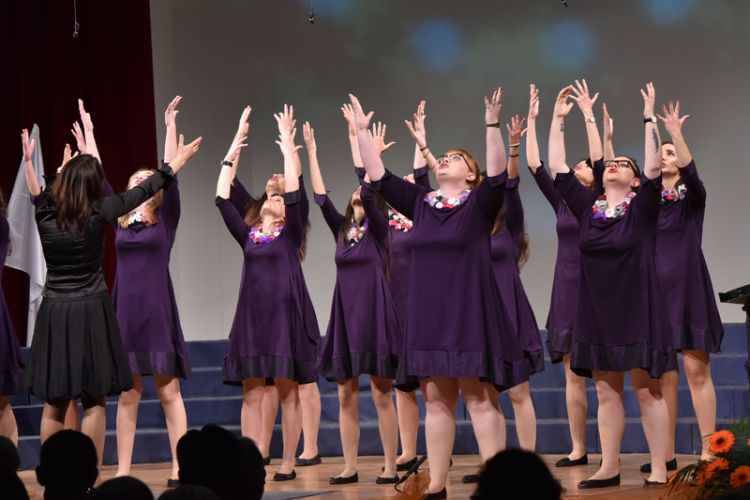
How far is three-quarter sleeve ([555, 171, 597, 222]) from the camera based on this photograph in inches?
206

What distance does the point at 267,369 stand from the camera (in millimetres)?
6023

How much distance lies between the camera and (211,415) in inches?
296

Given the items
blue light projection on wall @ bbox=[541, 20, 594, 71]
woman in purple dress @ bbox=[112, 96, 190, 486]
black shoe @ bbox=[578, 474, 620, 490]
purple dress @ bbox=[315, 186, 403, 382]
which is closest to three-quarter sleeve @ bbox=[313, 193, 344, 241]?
purple dress @ bbox=[315, 186, 403, 382]

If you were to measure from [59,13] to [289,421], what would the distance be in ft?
14.5

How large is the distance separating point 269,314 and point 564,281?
63.3 inches

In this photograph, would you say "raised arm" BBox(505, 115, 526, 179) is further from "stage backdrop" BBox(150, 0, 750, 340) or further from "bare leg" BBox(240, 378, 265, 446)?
"stage backdrop" BBox(150, 0, 750, 340)

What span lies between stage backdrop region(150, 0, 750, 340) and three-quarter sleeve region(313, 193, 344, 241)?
113 inches

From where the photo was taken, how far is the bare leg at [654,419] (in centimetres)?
504

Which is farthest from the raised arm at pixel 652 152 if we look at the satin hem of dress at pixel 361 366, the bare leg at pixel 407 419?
the satin hem of dress at pixel 361 366

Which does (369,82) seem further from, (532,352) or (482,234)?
(482,234)

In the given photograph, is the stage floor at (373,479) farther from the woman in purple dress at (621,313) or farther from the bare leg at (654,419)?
the woman in purple dress at (621,313)

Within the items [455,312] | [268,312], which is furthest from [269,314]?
[455,312]

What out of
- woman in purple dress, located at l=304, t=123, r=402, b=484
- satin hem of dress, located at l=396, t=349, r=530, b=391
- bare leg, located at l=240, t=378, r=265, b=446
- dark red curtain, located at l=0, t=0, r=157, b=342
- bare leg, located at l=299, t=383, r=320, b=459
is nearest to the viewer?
satin hem of dress, located at l=396, t=349, r=530, b=391

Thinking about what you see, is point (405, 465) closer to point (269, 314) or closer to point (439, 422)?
point (269, 314)
